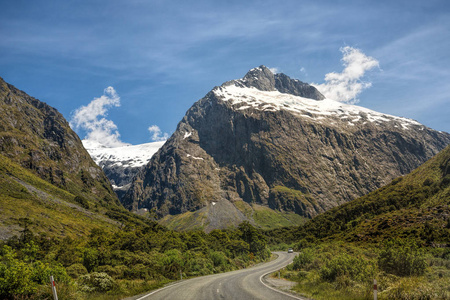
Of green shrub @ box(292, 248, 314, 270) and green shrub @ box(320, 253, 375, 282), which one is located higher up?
green shrub @ box(320, 253, 375, 282)

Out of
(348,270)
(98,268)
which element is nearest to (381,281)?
(348,270)

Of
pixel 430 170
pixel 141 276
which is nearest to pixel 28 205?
pixel 141 276

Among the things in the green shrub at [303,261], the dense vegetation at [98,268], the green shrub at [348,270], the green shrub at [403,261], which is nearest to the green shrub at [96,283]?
the dense vegetation at [98,268]

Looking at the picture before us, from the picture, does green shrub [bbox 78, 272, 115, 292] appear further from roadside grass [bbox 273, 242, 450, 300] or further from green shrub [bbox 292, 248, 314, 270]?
green shrub [bbox 292, 248, 314, 270]

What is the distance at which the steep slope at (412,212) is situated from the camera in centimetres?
5134

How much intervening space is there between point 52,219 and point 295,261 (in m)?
86.6

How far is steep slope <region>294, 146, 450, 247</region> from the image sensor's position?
2021 inches

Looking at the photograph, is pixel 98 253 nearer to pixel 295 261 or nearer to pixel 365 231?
pixel 295 261

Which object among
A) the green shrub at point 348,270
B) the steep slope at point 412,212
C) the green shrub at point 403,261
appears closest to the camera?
the green shrub at point 348,270

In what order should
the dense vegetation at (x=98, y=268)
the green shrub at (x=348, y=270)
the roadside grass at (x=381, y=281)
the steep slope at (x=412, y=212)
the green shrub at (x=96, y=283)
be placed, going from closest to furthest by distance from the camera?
1. the roadside grass at (x=381, y=281)
2. the dense vegetation at (x=98, y=268)
3. the green shrub at (x=348, y=270)
4. the green shrub at (x=96, y=283)
5. the steep slope at (x=412, y=212)

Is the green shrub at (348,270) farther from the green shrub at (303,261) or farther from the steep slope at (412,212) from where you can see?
the steep slope at (412,212)

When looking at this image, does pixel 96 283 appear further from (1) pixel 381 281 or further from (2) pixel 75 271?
(1) pixel 381 281

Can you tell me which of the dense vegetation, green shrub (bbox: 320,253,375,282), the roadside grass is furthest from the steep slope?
green shrub (bbox: 320,253,375,282)

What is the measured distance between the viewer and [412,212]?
6531cm
